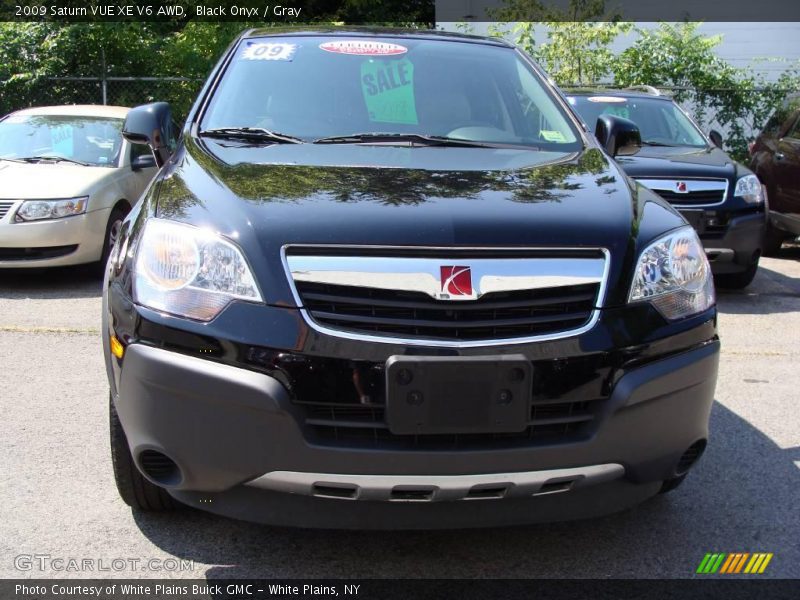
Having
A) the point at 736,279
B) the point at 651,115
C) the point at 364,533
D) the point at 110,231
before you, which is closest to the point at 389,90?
the point at 364,533

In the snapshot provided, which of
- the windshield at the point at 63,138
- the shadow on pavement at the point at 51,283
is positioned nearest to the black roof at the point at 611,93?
the windshield at the point at 63,138

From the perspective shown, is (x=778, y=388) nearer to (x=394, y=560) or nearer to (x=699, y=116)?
(x=394, y=560)

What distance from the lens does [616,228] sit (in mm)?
2838

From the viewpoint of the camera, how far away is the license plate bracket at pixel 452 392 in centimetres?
249

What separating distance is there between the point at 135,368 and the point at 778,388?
3787mm

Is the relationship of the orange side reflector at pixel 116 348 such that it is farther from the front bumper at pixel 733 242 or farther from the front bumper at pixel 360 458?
the front bumper at pixel 733 242

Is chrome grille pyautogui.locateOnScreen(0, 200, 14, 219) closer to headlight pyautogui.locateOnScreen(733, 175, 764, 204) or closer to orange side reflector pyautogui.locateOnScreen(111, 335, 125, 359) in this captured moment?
orange side reflector pyautogui.locateOnScreen(111, 335, 125, 359)

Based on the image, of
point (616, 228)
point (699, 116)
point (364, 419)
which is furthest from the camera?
point (699, 116)

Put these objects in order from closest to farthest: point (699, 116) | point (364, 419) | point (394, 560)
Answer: point (364, 419), point (394, 560), point (699, 116)

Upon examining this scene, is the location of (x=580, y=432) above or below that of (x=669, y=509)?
above

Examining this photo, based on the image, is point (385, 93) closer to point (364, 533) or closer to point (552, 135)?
point (552, 135)

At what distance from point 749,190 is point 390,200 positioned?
583 cm

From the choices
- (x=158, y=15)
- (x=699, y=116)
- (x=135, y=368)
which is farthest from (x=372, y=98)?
(x=158, y=15)

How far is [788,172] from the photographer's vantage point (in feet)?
A: 31.4
